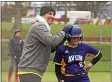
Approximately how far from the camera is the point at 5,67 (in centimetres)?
1694

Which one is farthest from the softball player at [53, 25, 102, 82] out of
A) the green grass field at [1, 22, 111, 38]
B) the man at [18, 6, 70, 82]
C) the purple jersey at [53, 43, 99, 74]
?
the green grass field at [1, 22, 111, 38]

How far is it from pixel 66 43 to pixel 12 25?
36.2ft

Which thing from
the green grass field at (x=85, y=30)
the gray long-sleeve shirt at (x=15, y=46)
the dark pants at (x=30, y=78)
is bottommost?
the green grass field at (x=85, y=30)

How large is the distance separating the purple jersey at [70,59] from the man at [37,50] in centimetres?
49

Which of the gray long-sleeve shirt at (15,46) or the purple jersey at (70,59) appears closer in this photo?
the purple jersey at (70,59)

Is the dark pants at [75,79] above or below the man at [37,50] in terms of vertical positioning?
below

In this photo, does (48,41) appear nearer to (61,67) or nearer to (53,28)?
(61,67)

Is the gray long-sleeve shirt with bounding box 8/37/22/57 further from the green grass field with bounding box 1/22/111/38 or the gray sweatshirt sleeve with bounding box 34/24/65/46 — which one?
the gray sweatshirt sleeve with bounding box 34/24/65/46

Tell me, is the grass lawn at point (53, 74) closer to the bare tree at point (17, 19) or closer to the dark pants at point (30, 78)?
the bare tree at point (17, 19)

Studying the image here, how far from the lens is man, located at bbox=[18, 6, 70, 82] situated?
511cm

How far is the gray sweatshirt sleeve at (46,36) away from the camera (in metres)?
5.04

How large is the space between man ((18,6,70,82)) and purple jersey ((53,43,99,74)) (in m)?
0.49

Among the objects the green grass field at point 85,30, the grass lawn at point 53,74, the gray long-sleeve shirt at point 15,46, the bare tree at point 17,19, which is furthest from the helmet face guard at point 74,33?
the bare tree at point 17,19

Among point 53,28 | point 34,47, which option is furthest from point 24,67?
point 53,28
